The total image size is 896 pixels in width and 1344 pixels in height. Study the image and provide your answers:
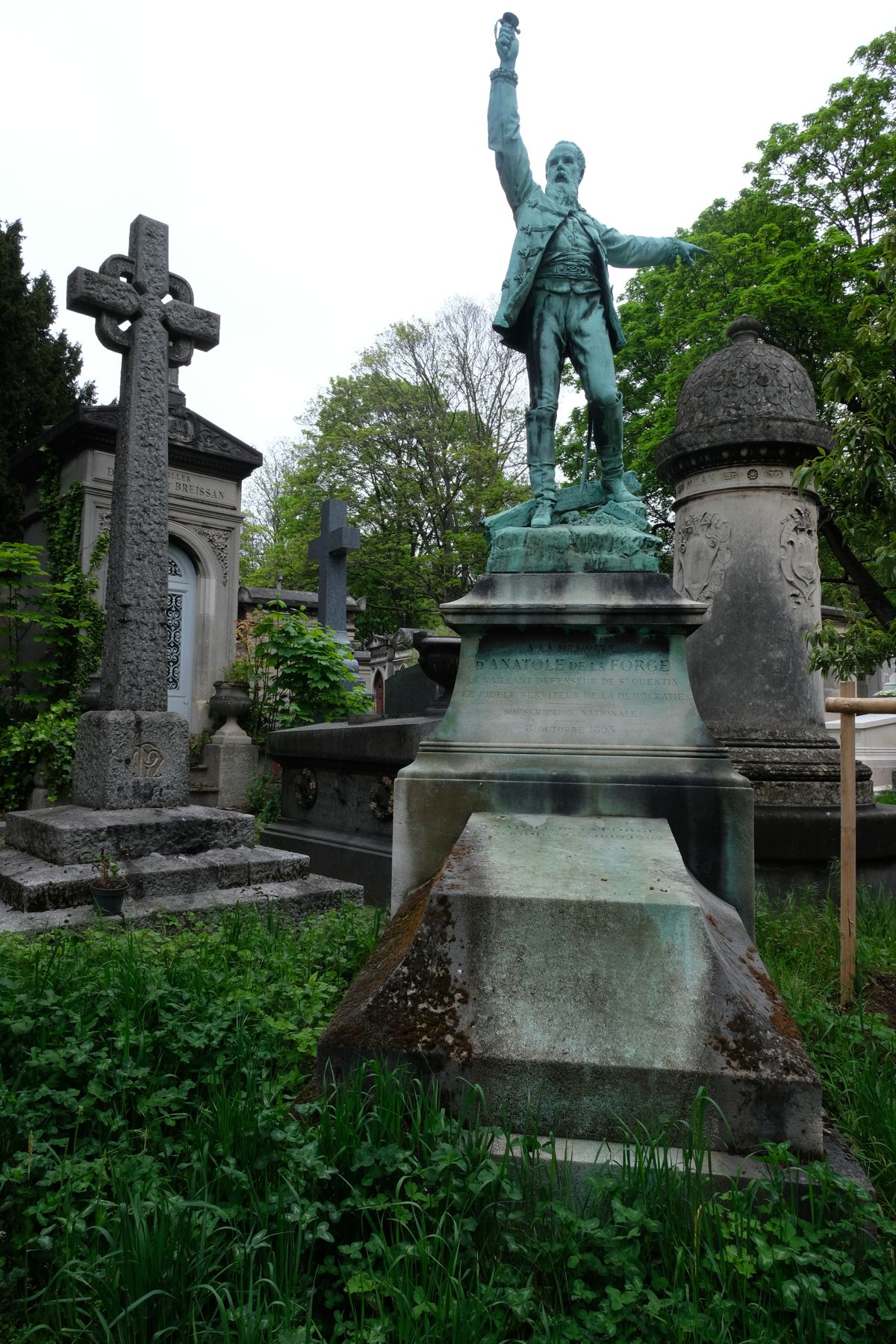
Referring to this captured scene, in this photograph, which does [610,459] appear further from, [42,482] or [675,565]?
[42,482]

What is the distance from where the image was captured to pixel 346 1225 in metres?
1.79

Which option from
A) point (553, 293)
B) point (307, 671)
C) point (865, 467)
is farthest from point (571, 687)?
point (307, 671)

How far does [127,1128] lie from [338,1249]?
67 cm

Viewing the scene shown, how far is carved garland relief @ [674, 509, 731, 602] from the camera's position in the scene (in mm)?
6129

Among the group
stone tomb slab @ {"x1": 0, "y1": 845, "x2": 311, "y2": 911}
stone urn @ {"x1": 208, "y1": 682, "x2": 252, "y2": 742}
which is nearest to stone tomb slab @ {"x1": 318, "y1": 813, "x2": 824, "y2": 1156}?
stone tomb slab @ {"x1": 0, "y1": 845, "x2": 311, "y2": 911}

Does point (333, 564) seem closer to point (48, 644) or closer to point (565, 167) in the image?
point (48, 644)

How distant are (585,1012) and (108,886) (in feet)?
9.00

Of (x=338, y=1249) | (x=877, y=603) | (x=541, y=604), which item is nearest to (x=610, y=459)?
(x=541, y=604)

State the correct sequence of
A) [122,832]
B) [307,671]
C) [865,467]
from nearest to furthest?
[865,467] → [122,832] → [307,671]

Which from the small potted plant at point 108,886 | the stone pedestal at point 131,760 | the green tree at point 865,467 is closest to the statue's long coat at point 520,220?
the green tree at point 865,467

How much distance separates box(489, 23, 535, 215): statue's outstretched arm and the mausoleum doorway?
873 cm

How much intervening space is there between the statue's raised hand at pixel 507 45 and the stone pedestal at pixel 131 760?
3.82 metres

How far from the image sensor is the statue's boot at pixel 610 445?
418 centimetres

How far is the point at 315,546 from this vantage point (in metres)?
12.4
